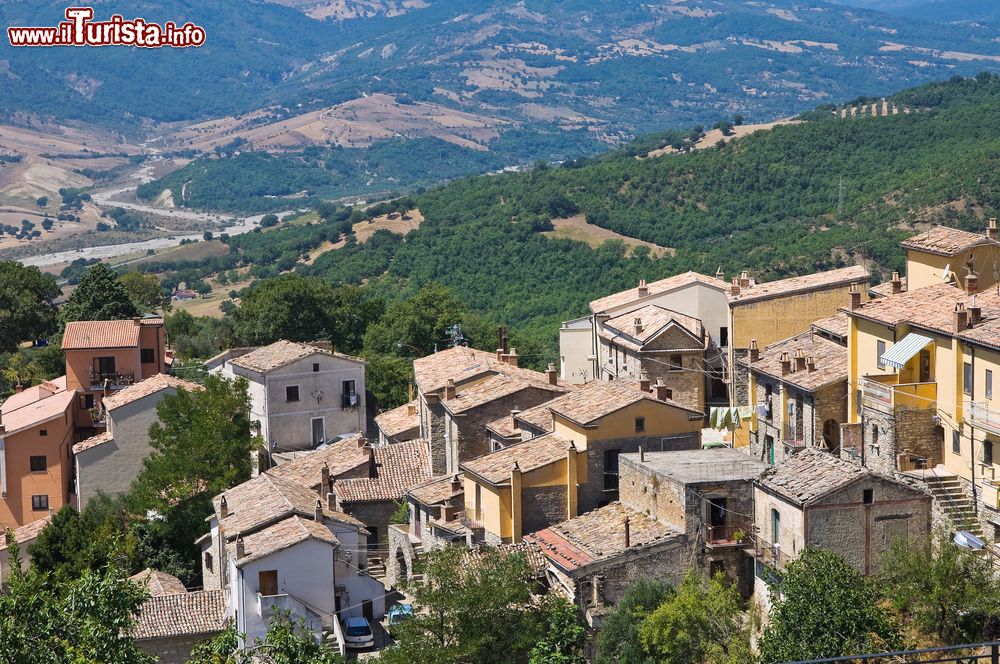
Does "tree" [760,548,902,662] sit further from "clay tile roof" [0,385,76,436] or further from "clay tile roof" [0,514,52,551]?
"clay tile roof" [0,385,76,436]

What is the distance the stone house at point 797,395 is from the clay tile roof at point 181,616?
45.5ft

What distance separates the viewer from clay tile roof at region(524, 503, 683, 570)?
115 ft

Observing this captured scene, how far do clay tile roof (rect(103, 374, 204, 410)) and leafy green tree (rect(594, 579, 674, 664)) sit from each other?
73.5ft

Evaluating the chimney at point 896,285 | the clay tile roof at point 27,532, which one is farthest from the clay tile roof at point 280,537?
the chimney at point 896,285

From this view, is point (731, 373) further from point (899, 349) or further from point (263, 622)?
point (263, 622)

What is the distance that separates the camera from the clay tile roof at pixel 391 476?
4519cm

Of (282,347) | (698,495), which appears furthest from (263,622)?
(282,347)

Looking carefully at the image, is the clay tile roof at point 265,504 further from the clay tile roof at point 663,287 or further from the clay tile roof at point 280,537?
the clay tile roof at point 663,287

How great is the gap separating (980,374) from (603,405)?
377 inches

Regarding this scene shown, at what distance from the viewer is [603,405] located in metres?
40.0

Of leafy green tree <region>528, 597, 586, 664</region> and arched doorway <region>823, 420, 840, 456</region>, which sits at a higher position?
arched doorway <region>823, 420, 840, 456</region>

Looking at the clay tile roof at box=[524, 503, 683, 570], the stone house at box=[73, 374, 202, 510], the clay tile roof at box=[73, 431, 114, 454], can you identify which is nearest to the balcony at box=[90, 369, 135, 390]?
the clay tile roof at box=[73, 431, 114, 454]

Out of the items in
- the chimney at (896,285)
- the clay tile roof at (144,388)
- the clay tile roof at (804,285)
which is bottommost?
the clay tile roof at (144,388)

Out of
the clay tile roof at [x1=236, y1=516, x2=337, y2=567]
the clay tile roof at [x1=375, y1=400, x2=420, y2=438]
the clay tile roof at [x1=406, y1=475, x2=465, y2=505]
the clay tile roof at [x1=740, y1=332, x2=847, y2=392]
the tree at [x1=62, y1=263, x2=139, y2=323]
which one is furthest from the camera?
the tree at [x1=62, y1=263, x2=139, y2=323]
